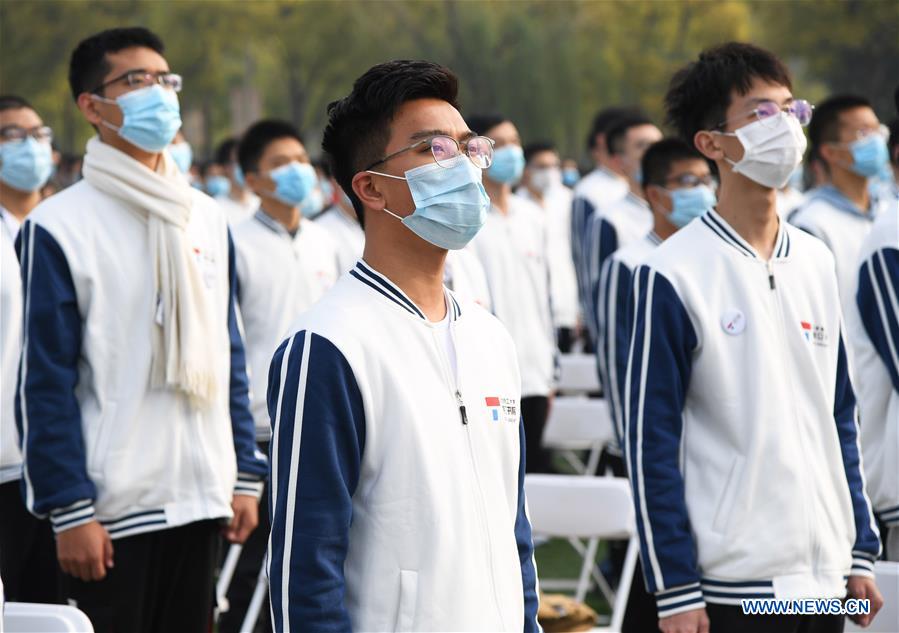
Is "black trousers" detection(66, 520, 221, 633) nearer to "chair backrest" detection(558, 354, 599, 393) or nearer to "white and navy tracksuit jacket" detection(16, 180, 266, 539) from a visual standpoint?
"white and navy tracksuit jacket" detection(16, 180, 266, 539)

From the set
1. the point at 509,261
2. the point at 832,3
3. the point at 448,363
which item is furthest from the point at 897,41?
the point at 448,363

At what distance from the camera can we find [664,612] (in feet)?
10.7

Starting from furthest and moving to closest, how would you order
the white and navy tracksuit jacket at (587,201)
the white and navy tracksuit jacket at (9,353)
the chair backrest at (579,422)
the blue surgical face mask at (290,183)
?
the white and navy tracksuit jacket at (587,201) < the chair backrest at (579,422) < the blue surgical face mask at (290,183) < the white and navy tracksuit jacket at (9,353)

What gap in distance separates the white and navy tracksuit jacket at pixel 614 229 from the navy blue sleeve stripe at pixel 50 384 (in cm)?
390

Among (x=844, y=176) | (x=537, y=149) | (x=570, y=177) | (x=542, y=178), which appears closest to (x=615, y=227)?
(x=844, y=176)

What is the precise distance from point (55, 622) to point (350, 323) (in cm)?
117

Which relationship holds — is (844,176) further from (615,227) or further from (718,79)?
(718,79)

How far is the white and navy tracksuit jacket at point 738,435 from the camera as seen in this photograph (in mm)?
3270

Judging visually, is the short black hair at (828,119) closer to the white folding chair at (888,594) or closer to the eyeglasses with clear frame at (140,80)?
the white folding chair at (888,594)

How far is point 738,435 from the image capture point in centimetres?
332

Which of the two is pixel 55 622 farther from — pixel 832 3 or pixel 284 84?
pixel 284 84

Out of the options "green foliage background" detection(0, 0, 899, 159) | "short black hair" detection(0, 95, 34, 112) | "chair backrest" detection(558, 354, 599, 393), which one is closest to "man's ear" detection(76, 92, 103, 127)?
"short black hair" detection(0, 95, 34, 112)

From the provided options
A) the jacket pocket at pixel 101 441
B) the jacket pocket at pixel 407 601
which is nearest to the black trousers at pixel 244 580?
the jacket pocket at pixel 101 441

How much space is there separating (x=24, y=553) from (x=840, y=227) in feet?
11.3
